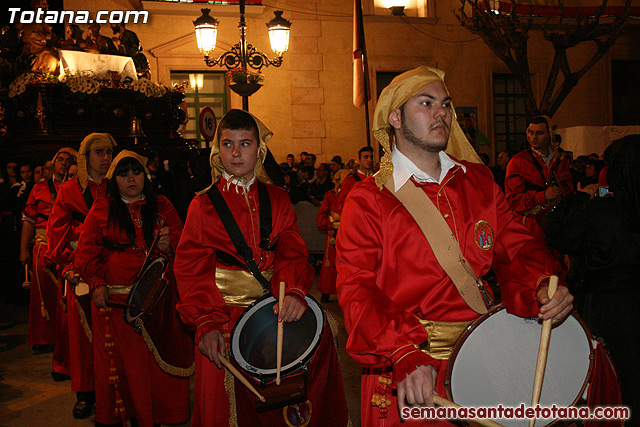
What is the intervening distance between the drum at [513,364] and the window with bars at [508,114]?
21.7 meters

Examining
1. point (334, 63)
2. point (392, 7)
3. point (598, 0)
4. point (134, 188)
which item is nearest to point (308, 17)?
point (334, 63)

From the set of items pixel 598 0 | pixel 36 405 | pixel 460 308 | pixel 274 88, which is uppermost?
pixel 598 0

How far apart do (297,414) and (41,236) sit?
5.54m

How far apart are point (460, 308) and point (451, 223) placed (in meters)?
0.36

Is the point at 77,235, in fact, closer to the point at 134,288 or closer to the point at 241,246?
the point at 134,288

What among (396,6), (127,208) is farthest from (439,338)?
(396,6)

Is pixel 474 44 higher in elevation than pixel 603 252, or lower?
higher

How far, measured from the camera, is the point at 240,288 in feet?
13.1

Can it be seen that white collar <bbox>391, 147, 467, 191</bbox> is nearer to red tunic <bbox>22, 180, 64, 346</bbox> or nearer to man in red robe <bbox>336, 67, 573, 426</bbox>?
man in red robe <bbox>336, 67, 573, 426</bbox>

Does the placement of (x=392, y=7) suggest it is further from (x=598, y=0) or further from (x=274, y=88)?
(x=598, y=0)

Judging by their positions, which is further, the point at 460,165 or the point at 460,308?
the point at 460,165

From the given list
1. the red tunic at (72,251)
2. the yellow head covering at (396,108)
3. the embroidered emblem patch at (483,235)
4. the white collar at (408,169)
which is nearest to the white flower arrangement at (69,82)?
the red tunic at (72,251)

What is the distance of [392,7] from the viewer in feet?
70.7

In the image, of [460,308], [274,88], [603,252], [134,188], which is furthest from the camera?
[274,88]
